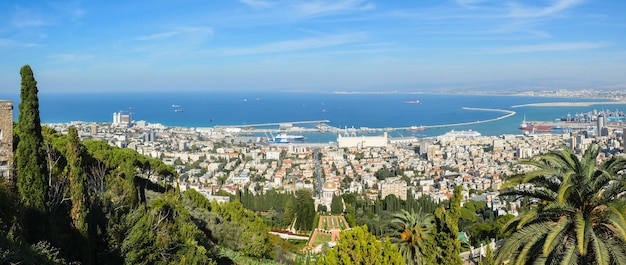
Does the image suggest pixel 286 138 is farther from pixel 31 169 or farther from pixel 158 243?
pixel 31 169

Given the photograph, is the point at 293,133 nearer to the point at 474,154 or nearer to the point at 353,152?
the point at 353,152

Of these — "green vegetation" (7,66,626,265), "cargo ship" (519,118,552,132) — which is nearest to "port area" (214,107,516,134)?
"cargo ship" (519,118,552,132)

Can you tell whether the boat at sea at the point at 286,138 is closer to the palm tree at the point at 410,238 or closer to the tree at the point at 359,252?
the palm tree at the point at 410,238

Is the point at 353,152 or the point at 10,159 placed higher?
the point at 10,159

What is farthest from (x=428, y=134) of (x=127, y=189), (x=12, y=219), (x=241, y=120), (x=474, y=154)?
(x=12, y=219)

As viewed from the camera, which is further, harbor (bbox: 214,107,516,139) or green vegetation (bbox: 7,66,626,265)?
harbor (bbox: 214,107,516,139)

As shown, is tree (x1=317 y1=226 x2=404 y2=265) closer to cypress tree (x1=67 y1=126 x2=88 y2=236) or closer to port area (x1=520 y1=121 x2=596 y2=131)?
cypress tree (x1=67 y1=126 x2=88 y2=236)
